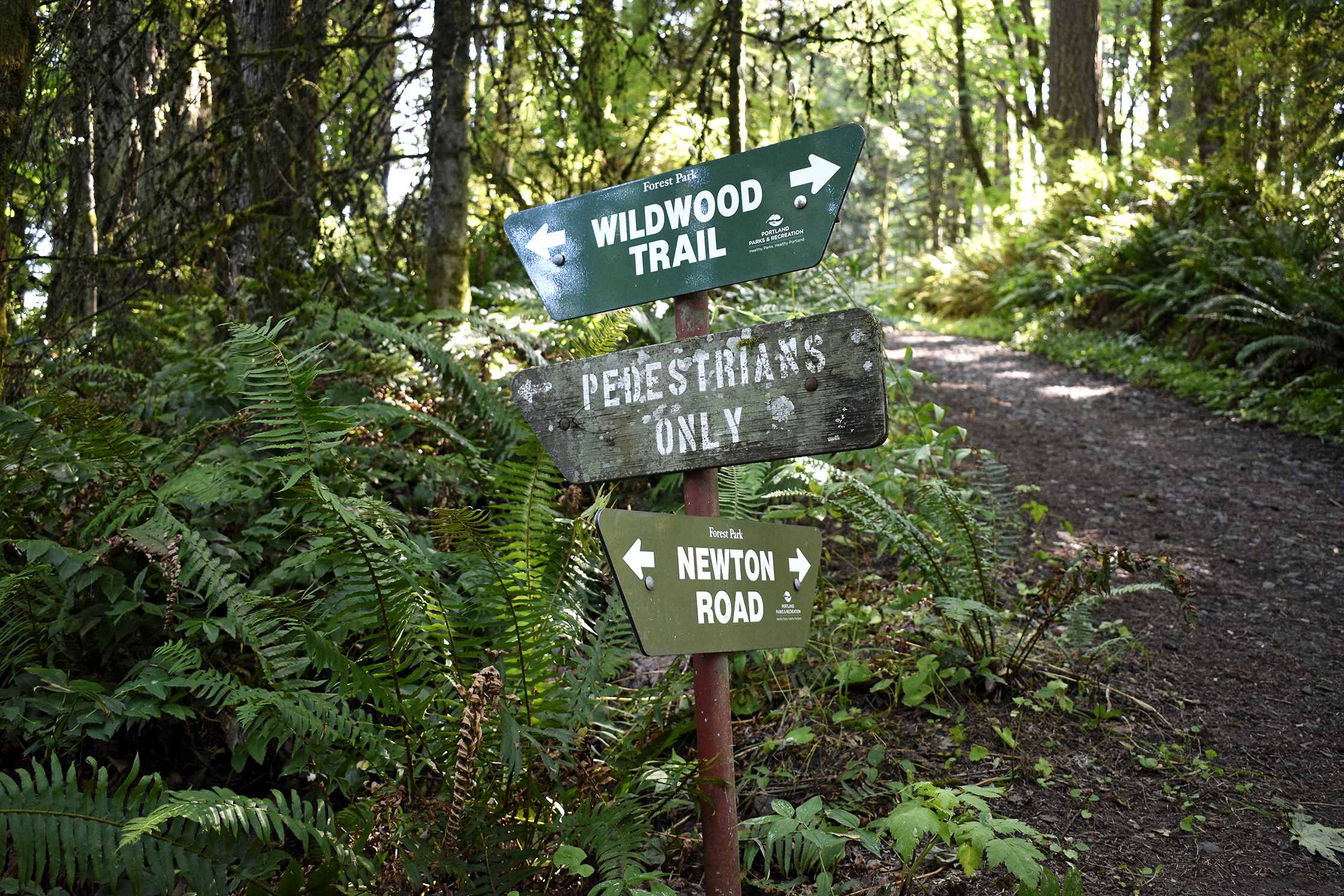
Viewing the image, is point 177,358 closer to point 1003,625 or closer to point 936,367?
point 1003,625

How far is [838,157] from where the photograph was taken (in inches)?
70.8

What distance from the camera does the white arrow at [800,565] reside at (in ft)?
6.53

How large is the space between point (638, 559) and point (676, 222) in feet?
2.76

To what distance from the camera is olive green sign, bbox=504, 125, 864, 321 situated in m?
1.82

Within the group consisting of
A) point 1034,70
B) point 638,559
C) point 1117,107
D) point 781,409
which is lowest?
point 638,559

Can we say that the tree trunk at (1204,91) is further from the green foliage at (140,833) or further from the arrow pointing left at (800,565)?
the green foliage at (140,833)

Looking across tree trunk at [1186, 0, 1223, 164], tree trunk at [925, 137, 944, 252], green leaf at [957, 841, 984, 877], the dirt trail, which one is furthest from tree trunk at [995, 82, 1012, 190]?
green leaf at [957, 841, 984, 877]

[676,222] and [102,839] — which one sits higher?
[676,222]

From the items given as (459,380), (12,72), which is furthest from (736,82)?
(12,72)

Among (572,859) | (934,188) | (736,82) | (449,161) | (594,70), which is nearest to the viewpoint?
(572,859)

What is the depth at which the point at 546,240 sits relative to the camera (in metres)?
2.10

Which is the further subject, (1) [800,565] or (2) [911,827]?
(1) [800,565]

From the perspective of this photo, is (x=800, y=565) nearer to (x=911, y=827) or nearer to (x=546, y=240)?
(x=911, y=827)

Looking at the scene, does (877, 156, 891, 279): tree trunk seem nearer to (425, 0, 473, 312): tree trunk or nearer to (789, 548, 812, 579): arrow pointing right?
(425, 0, 473, 312): tree trunk
